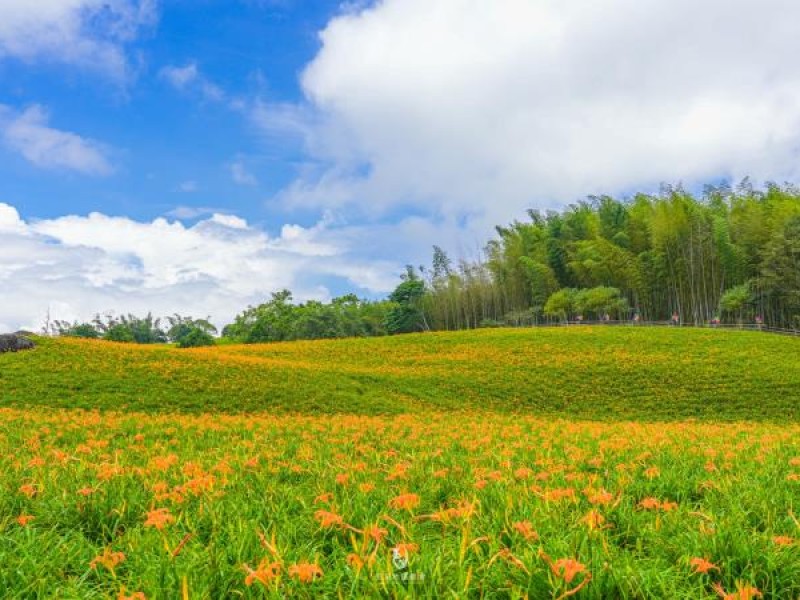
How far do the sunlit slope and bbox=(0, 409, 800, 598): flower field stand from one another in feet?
45.1

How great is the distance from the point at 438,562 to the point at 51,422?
9.67 m

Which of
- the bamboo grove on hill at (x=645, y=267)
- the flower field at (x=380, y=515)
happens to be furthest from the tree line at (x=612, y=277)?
the flower field at (x=380, y=515)

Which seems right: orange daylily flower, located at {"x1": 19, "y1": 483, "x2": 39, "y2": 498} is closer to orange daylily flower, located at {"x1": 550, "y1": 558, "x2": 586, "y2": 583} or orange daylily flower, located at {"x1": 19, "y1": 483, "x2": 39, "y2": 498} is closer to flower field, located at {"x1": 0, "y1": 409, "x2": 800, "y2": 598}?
flower field, located at {"x1": 0, "y1": 409, "x2": 800, "y2": 598}

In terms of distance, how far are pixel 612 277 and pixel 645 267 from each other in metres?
3.50

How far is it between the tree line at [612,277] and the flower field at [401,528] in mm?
43796

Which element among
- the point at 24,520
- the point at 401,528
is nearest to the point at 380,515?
the point at 401,528

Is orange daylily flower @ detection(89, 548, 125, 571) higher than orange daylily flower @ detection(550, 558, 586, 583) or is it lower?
lower

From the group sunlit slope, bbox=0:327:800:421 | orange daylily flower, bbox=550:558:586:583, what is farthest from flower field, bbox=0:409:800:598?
sunlit slope, bbox=0:327:800:421

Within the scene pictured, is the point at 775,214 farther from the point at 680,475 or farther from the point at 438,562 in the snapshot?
the point at 438,562

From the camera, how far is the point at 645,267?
4894cm

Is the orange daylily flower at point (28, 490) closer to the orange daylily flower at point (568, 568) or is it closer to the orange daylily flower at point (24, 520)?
the orange daylily flower at point (24, 520)

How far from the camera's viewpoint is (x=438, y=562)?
70.3 inches

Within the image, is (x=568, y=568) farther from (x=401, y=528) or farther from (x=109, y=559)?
(x=109, y=559)

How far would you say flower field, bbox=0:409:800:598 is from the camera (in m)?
1.82
